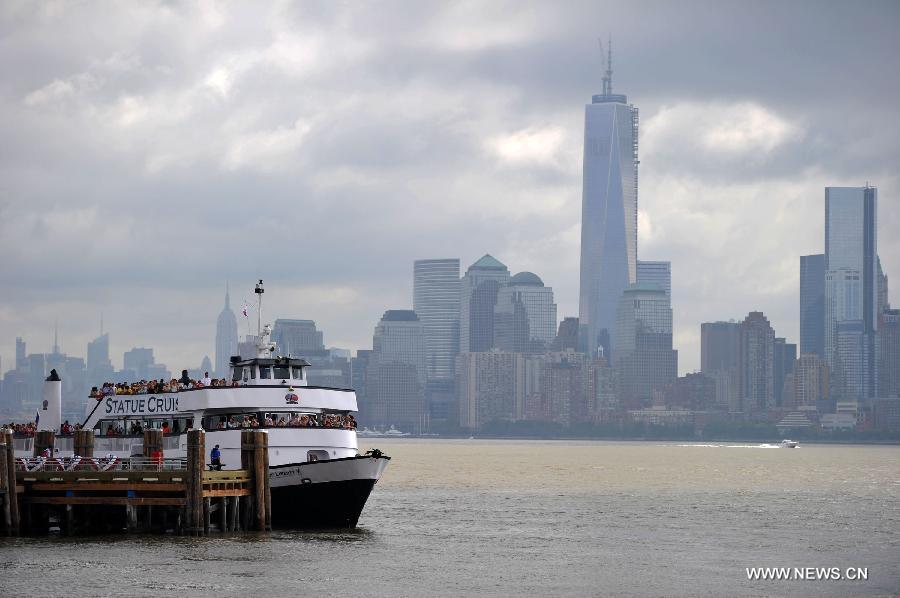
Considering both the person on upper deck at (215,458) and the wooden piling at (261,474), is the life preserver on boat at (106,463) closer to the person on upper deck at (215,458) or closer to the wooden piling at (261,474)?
the person on upper deck at (215,458)

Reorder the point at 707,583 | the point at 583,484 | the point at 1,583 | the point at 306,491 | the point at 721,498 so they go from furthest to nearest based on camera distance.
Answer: the point at 583,484 → the point at 721,498 → the point at 306,491 → the point at 707,583 → the point at 1,583

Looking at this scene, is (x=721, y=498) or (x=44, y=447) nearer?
(x=44, y=447)

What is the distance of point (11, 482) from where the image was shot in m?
58.1

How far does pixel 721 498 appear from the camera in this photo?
10406cm

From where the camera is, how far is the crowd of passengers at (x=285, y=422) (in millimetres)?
64875

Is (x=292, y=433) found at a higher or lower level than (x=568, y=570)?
higher

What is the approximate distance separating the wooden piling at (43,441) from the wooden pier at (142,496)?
6.00 metres

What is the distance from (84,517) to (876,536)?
1385 inches

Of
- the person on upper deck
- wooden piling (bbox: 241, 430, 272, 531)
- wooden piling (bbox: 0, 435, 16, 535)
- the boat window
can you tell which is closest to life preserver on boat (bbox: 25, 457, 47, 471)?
wooden piling (bbox: 0, 435, 16, 535)

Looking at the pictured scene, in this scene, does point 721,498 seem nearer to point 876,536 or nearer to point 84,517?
point 876,536

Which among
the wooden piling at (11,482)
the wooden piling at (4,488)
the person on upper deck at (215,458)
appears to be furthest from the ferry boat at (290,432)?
the wooden piling at (4,488)

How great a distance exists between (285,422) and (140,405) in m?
8.68

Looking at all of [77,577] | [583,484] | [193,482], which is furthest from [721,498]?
[77,577]

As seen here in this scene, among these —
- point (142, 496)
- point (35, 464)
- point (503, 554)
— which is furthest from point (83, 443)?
point (503, 554)
